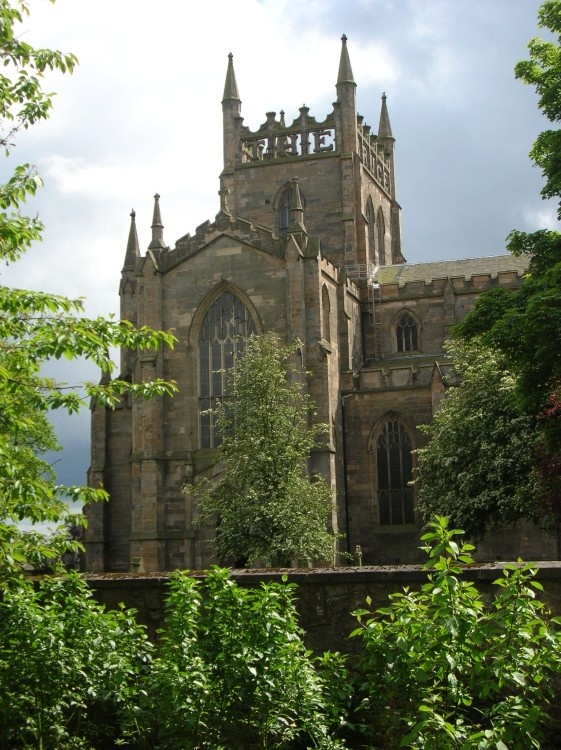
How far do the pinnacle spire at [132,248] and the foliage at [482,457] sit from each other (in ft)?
72.6

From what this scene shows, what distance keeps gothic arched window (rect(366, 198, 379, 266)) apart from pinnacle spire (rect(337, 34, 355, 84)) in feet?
20.7

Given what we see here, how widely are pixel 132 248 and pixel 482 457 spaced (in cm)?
2603

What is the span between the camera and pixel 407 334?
49906 mm

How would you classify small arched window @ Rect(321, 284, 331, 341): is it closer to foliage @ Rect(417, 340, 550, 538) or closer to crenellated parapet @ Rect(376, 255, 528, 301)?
crenellated parapet @ Rect(376, 255, 528, 301)

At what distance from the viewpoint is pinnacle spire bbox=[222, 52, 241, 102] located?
58.0 metres

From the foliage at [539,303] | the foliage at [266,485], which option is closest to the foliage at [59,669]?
the foliage at [539,303]

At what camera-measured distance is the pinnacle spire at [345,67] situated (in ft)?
183

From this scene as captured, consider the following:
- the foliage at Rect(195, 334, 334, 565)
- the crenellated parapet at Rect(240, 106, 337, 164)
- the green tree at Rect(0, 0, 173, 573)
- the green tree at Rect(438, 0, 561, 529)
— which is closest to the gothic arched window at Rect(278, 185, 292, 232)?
the crenellated parapet at Rect(240, 106, 337, 164)

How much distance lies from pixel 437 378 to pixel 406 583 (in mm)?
31453

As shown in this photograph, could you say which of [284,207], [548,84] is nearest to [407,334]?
[284,207]

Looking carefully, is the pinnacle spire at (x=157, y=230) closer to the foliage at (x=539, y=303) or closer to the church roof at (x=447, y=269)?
the church roof at (x=447, y=269)

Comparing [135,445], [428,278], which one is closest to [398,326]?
[428,278]

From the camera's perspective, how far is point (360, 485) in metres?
42.6

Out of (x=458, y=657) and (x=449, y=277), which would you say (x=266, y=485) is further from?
(x=458, y=657)
